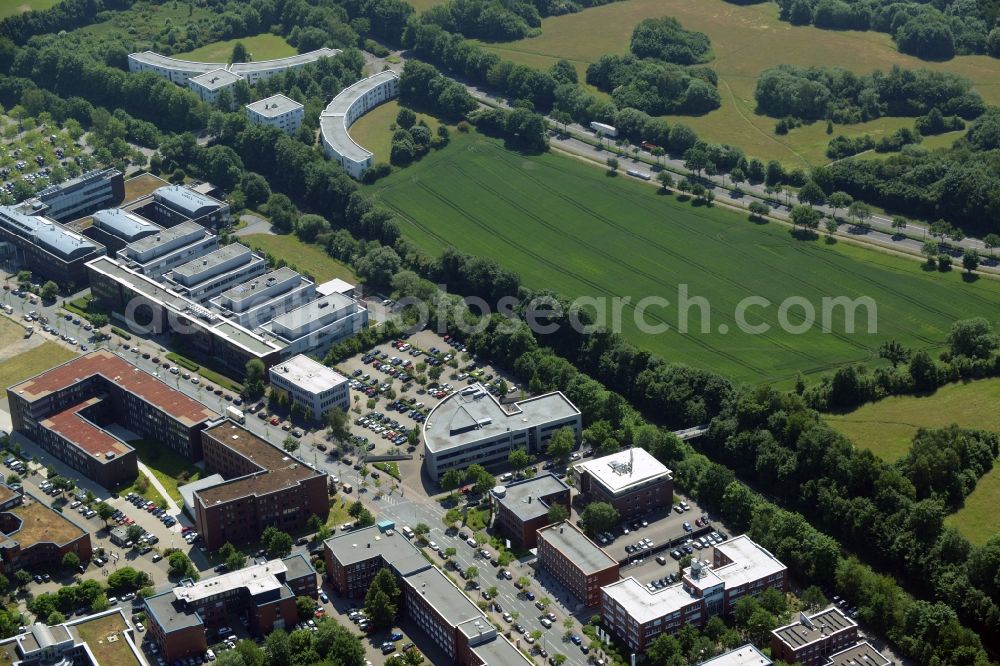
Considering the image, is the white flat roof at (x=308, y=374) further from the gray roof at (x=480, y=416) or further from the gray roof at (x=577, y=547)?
the gray roof at (x=577, y=547)

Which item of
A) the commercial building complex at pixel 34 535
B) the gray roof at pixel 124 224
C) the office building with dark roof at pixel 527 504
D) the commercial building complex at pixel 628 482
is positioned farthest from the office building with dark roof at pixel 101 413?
the commercial building complex at pixel 628 482

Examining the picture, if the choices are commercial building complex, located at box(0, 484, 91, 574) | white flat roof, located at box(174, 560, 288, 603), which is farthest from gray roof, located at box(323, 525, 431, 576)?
commercial building complex, located at box(0, 484, 91, 574)

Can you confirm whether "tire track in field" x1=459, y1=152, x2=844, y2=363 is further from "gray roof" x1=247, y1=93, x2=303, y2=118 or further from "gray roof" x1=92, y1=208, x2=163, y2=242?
"gray roof" x1=92, y1=208, x2=163, y2=242

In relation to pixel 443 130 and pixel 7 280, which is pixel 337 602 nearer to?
pixel 7 280

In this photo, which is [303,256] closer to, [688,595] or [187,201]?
[187,201]

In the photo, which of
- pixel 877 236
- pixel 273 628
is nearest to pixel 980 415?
pixel 877 236

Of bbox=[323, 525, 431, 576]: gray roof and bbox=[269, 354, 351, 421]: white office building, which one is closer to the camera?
bbox=[323, 525, 431, 576]: gray roof
